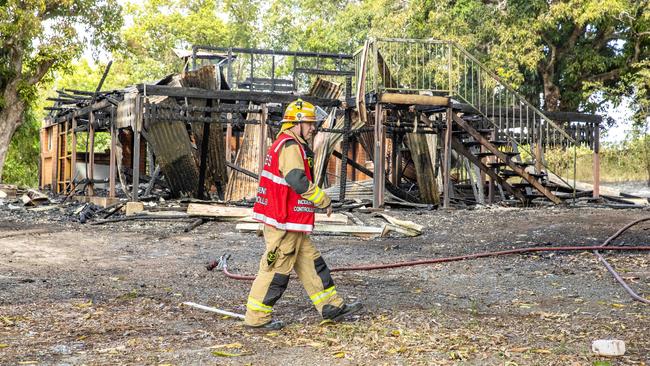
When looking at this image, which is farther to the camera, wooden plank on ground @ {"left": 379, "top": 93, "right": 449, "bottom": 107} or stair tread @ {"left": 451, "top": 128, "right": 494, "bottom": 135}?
stair tread @ {"left": 451, "top": 128, "right": 494, "bottom": 135}

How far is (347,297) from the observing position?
749 centimetres

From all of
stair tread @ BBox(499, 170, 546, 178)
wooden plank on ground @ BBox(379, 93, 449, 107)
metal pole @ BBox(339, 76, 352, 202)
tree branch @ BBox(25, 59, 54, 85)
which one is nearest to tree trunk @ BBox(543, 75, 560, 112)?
stair tread @ BBox(499, 170, 546, 178)

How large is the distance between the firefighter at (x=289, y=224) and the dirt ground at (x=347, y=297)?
0.22m

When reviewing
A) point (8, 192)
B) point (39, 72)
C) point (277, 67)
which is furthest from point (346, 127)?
point (277, 67)

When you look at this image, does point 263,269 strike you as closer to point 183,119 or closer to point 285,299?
point 285,299

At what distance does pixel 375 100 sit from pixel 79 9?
1516cm

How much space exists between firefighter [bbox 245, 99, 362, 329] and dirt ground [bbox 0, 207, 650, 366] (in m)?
0.22

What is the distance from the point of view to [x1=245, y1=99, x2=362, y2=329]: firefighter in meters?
5.99

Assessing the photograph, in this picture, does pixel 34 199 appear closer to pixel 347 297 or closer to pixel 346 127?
pixel 346 127

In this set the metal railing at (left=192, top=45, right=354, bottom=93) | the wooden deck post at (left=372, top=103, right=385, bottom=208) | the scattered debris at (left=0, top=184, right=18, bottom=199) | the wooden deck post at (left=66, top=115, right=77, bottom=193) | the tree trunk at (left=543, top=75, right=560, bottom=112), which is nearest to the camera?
the wooden deck post at (left=372, top=103, right=385, bottom=208)

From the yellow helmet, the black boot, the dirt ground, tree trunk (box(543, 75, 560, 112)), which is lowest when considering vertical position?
the dirt ground

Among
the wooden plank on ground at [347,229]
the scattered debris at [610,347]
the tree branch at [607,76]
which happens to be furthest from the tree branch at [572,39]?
the scattered debris at [610,347]

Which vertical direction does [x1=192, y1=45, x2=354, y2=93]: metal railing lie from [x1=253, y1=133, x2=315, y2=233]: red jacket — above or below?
above

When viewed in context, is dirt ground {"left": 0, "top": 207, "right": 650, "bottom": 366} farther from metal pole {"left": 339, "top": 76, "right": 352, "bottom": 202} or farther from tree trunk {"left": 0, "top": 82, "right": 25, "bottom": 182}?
tree trunk {"left": 0, "top": 82, "right": 25, "bottom": 182}
